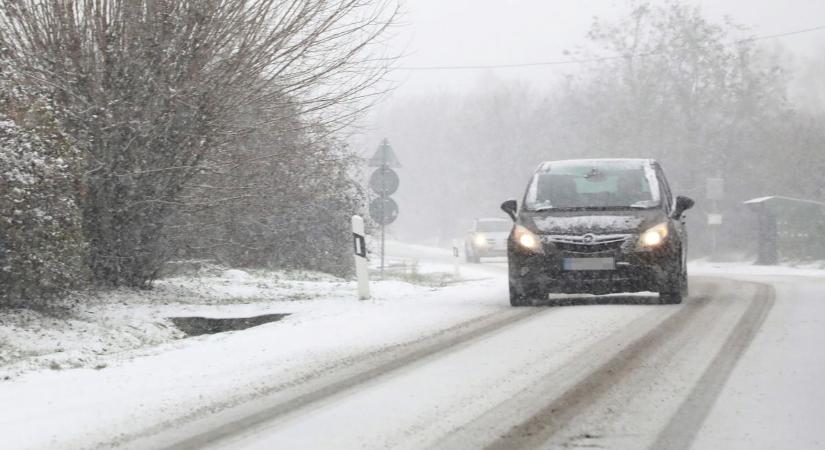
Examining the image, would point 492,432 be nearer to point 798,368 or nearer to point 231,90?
point 798,368

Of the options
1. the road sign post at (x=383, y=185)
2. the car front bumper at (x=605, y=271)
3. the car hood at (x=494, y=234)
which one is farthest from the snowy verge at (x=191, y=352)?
the car hood at (x=494, y=234)

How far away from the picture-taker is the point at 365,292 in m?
15.0

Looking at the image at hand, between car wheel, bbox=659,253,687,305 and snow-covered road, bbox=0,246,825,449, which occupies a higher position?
car wheel, bbox=659,253,687,305

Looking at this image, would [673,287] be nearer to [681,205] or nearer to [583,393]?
[681,205]

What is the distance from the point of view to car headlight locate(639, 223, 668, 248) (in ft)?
45.3

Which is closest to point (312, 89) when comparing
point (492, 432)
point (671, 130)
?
point (492, 432)

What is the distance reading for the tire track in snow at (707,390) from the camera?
5.93 metres

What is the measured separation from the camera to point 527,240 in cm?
1402

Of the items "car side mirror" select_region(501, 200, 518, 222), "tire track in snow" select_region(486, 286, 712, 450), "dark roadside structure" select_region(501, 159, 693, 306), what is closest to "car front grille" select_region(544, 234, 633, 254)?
"dark roadside structure" select_region(501, 159, 693, 306)

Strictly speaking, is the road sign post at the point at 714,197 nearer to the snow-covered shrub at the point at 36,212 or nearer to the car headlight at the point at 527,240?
the car headlight at the point at 527,240

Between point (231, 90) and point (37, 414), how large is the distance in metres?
7.48

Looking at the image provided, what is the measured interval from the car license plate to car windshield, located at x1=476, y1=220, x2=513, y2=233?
33.5 meters

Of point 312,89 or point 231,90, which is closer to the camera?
point 231,90

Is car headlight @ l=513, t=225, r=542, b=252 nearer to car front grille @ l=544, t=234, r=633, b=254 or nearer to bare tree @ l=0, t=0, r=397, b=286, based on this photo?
car front grille @ l=544, t=234, r=633, b=254
